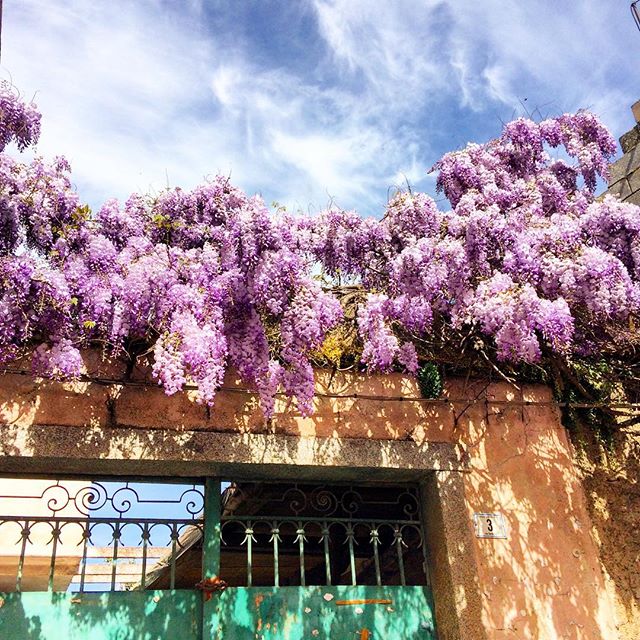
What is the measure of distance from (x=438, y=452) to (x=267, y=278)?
198cm

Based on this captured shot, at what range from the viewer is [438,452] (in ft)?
17.4

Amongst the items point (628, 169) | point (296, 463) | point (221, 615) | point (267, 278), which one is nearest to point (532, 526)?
point (296, 463)

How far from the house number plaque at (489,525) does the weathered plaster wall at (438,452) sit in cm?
6

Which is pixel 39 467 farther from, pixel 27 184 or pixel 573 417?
pixel 573 417

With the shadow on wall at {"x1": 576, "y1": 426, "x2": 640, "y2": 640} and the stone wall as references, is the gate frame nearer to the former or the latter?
the shadow on wall at {"x1": 576, "y1": 426, "x2": 640, "y2": 640}

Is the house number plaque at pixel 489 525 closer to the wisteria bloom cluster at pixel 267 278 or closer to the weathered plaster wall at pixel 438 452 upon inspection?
the weathered plaster wall at pixel 438 452

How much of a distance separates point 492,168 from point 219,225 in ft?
8.84

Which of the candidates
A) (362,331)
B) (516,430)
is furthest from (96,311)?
(516,430)

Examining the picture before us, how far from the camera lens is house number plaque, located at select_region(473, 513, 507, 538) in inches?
200

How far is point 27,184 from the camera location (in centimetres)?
502

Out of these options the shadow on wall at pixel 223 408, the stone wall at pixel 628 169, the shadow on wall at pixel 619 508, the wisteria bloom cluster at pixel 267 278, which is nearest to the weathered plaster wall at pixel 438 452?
the shadow on wall at pixel 223 408

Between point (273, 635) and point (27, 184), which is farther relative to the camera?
point (27, 184)

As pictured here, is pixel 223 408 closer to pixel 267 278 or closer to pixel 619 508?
pixel 267 278

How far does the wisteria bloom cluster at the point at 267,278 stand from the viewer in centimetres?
446
